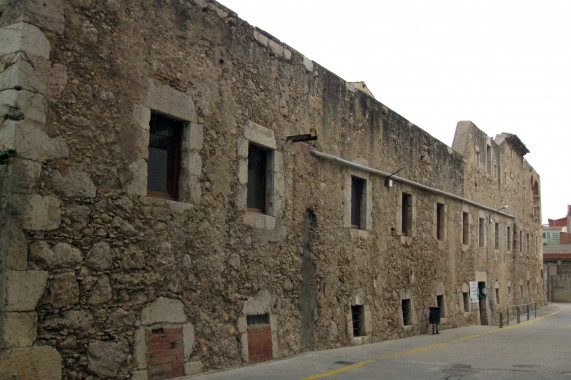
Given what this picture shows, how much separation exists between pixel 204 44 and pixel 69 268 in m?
3.80

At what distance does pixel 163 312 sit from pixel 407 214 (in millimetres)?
9400

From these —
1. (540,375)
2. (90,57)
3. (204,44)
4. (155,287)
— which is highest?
(204,44)

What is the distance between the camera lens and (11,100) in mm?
6129

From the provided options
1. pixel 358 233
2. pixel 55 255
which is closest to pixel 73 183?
pixel 55 255

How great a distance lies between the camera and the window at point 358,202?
13062 millimetres

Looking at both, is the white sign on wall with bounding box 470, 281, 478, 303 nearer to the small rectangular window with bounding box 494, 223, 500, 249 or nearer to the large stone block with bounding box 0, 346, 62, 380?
the small rectangular window with bounding box 494, 223, 500, 249

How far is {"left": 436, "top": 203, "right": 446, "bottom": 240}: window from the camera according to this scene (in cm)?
1803

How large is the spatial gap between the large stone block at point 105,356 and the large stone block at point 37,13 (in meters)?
3.42

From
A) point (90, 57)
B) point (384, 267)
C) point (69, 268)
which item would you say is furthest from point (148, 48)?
point (384, 267)

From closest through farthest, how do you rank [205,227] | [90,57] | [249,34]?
1. [90,57]
2. [205,227]
3. [249,34]

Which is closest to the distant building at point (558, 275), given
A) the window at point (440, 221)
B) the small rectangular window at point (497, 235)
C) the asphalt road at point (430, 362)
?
the small rectangular window at point (497, 235)

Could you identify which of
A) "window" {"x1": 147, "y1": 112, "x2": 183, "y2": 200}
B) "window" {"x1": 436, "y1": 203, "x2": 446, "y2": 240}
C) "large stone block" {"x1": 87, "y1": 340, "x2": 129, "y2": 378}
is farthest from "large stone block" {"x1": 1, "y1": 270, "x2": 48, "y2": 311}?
"window" {"x1": 436, "y1": 203, "x2": 446, "y2": 240}

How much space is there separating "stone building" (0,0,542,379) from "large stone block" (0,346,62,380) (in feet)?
0.06

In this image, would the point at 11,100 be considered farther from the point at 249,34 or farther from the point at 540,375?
the point at 540,375
